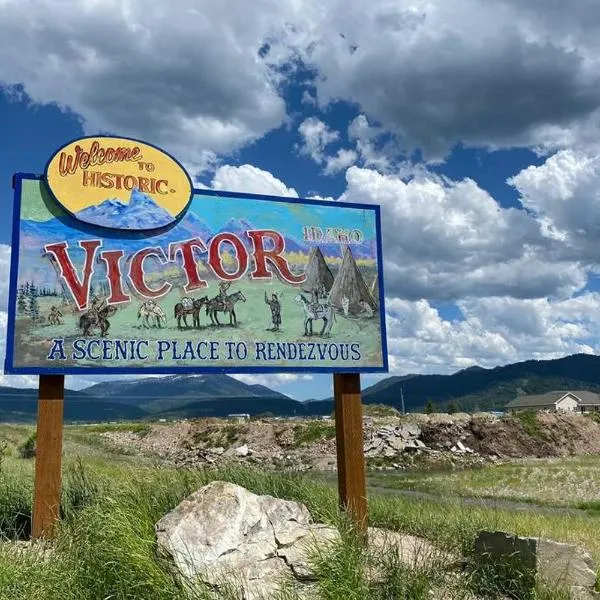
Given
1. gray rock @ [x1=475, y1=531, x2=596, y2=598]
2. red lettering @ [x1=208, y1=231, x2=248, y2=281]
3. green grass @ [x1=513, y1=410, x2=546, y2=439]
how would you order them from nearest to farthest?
1. gray rock @ [x1=475, y1=531, x2=596, y2=598]
2. red lettering @ [x1=208, y1=231, x2=248, y2=281]
3. green grass @ [x1=513, y1=410, x2=546, y2=439]

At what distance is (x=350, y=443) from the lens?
424 inches

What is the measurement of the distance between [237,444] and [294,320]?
45.5 m

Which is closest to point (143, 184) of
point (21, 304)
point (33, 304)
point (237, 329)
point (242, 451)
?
point (33, 304)

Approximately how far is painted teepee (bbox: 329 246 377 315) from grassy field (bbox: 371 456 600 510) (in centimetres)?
1601

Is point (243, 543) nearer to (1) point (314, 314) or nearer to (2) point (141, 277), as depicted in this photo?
(2) point (141, 277)

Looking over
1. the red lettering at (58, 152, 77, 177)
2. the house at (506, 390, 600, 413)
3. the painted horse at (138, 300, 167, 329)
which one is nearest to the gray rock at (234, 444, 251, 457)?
the painted horse at (138, 300, 167, 329)

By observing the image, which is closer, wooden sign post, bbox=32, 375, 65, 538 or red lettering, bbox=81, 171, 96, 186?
wooden sign post, bbox=32, 375, 65, 538

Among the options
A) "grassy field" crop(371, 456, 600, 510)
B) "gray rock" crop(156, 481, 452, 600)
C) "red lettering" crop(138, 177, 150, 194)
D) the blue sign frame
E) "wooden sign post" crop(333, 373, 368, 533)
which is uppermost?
"red lettering" crop(138, 177, 150, 194)

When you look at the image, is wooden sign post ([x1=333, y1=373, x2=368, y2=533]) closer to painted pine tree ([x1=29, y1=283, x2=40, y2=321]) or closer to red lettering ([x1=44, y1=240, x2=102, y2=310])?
red lettering ([x1=44, y1=240, x2=102, y2=310])

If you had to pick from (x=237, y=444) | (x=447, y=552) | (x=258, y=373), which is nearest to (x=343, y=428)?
(x=258, y=373)

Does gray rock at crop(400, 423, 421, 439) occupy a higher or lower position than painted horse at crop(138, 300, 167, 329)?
lower

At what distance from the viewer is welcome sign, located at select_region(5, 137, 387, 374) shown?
9789 millimetres

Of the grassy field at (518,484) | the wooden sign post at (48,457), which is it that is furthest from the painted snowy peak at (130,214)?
the grassy field at (518,484)

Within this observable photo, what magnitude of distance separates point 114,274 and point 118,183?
1438mm
